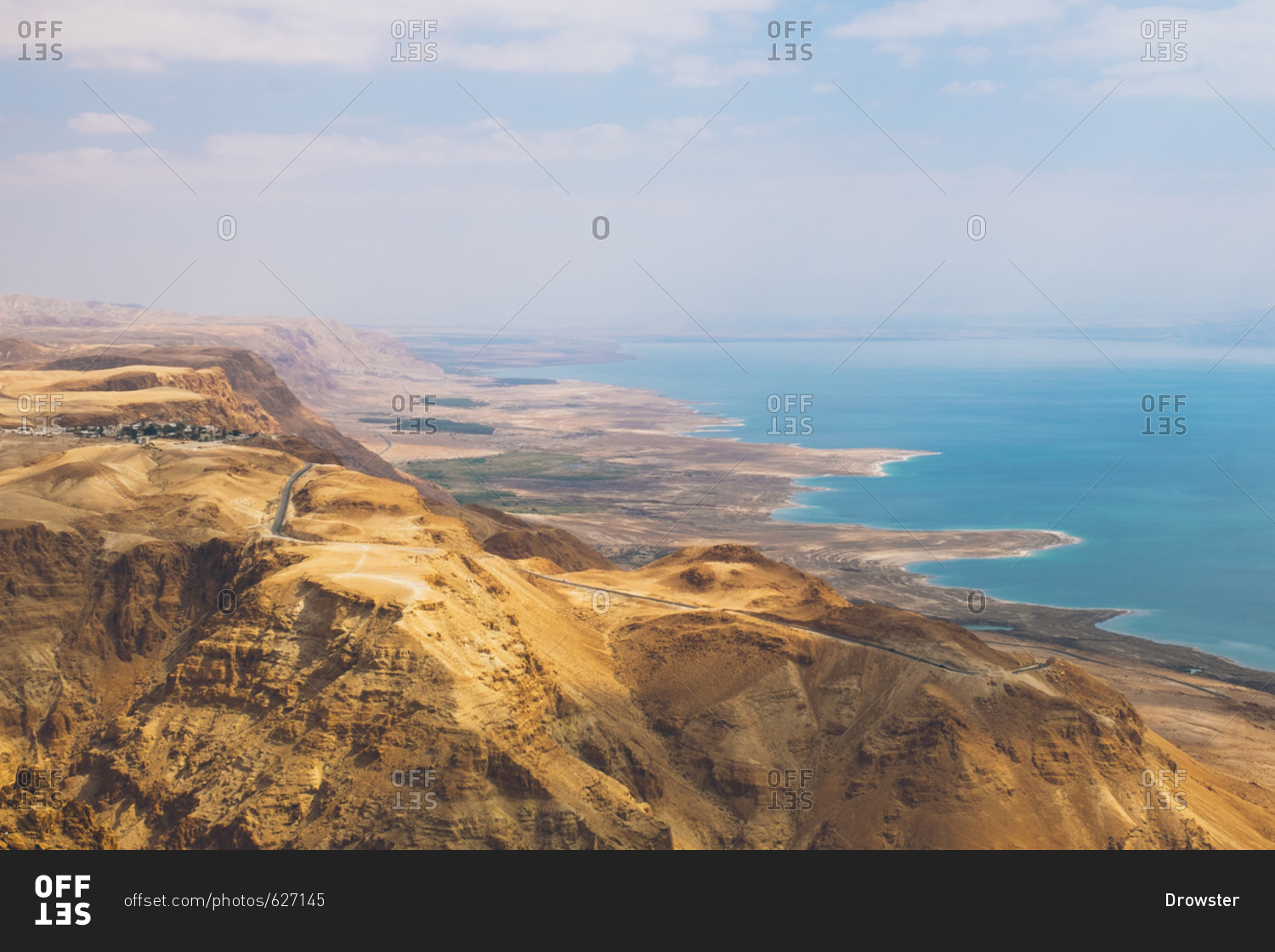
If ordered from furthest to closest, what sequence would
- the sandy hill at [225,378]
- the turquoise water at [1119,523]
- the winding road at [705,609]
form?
the sandy hill at [225,378], the turquoise water at [1119,523], the winding road at [705,609]

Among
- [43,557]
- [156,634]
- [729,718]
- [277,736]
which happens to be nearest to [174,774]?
[277,736]

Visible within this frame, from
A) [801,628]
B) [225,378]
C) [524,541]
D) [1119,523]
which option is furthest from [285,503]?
[1119,523]

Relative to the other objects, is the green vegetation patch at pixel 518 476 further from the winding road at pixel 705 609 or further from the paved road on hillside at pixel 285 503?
the winding road at pixel 705 609

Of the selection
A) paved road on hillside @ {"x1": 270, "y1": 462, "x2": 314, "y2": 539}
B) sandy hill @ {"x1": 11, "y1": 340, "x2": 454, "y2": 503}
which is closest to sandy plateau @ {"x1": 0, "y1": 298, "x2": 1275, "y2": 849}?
paved road on hillside @ {"x1": 270, "y1": 462, "x2": 314, "y2": 539}

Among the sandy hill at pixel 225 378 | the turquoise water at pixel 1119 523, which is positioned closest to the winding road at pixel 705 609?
the turquoise water at pixel 1119 523

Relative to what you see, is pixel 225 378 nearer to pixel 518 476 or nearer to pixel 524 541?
pixel 518 476

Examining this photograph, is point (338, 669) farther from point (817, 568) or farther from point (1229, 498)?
point (1229, 498)

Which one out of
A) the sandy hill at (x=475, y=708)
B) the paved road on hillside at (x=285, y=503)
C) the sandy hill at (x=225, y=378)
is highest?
the sandy hill at (x=225, y=378)
